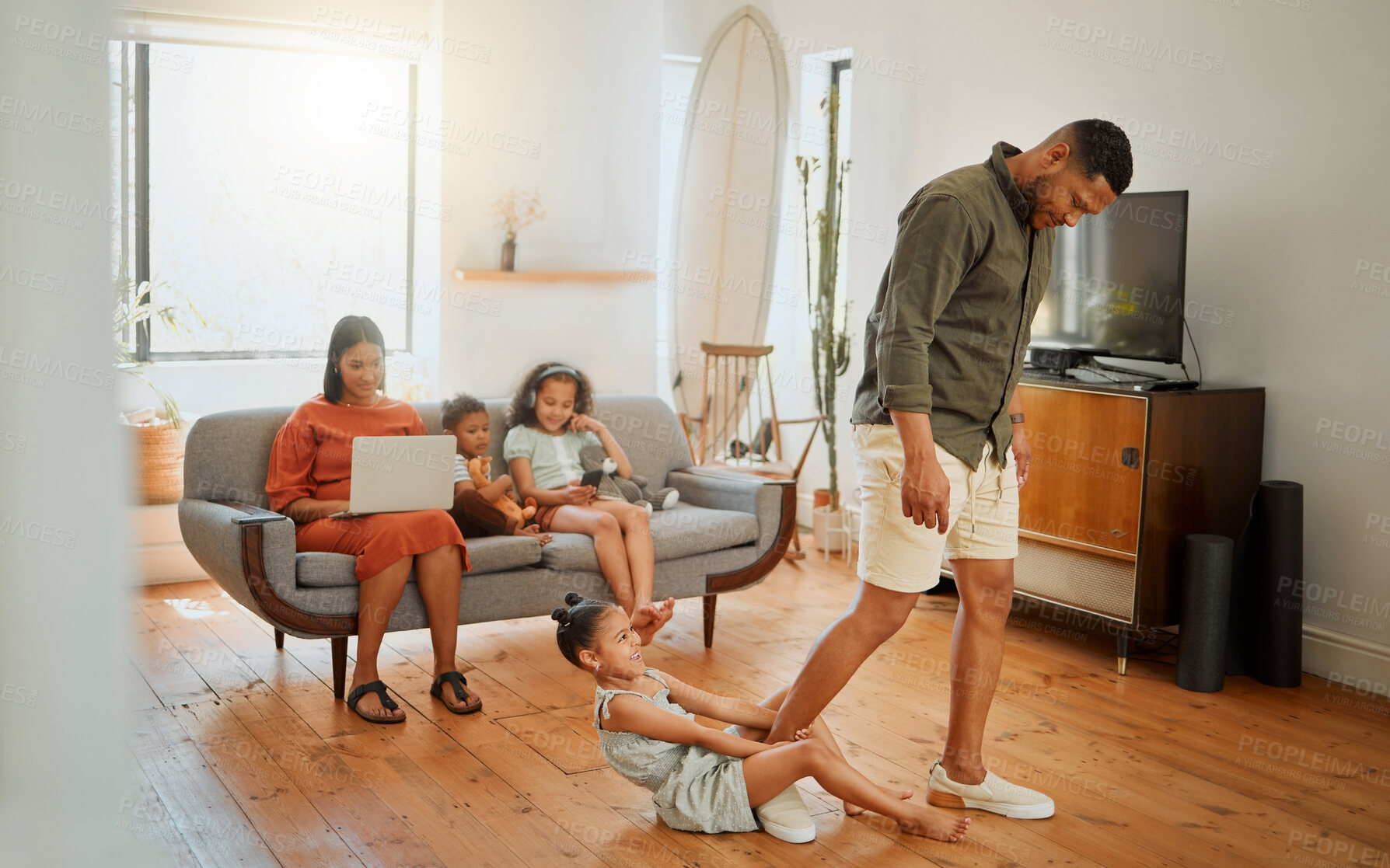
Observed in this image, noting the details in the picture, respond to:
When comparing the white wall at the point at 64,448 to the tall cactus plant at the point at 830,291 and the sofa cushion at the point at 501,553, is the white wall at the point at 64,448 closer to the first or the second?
the sofa cushion at the point at 501,553

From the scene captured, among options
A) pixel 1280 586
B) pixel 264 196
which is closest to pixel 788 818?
pixel 1280 586

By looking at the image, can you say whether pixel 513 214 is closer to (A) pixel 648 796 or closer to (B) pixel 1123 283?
(B) pixel 1123 283

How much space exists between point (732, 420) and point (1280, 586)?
258 centimetres

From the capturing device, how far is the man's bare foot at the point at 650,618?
2.46 m

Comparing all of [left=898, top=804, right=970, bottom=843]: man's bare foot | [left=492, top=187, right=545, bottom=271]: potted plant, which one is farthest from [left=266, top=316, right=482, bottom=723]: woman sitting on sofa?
[left=492, top=187, right=545, bottom=271]: potted plant

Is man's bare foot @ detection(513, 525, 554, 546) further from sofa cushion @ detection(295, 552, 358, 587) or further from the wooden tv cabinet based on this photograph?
the wooden tv cabinet

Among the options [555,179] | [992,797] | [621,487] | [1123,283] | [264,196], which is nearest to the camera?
[992,797]

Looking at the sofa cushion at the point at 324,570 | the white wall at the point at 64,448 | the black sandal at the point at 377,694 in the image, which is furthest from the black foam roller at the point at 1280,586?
the white wall at the point at 64,448

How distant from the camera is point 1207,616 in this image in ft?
11.4

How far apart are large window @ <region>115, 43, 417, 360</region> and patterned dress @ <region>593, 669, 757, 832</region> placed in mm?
3237

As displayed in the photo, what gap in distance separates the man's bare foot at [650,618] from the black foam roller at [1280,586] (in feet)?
6.52

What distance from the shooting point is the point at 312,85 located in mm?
5336

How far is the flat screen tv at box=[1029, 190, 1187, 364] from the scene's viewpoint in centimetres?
364

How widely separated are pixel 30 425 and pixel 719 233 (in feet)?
15.1
